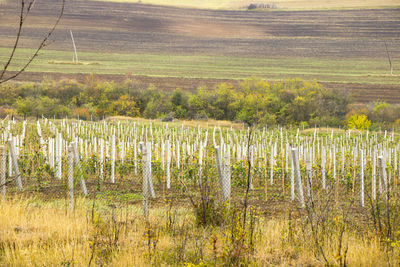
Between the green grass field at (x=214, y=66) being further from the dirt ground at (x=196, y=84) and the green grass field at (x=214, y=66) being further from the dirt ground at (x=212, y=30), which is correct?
the dirt ground at (x=196, y=84)

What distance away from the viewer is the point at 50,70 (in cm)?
8519

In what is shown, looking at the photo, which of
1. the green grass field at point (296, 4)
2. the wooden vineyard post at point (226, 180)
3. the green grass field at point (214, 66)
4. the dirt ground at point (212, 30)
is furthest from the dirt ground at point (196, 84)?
the wooden vineyard post at point (226, 180)

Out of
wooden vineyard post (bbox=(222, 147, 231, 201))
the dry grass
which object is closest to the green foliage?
wooden vineyard post (bbox=(222, 147, 231, 201))

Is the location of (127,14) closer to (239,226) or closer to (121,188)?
(121,188)

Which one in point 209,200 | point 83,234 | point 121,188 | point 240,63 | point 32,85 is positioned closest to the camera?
point 83,234

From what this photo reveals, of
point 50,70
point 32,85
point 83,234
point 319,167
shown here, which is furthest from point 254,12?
point 83,234

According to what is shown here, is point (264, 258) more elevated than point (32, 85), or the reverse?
point (264, 258)

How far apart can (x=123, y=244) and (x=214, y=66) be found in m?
90.4

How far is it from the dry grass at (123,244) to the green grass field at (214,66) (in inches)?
2989

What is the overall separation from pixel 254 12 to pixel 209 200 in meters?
114

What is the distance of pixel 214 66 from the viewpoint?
96.2 metres

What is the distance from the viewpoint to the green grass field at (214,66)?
8600cm

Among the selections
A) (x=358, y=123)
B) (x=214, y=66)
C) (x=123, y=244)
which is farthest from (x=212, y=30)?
(x=123, y=244)

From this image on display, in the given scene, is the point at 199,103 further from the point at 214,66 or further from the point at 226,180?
the point at 226,180
